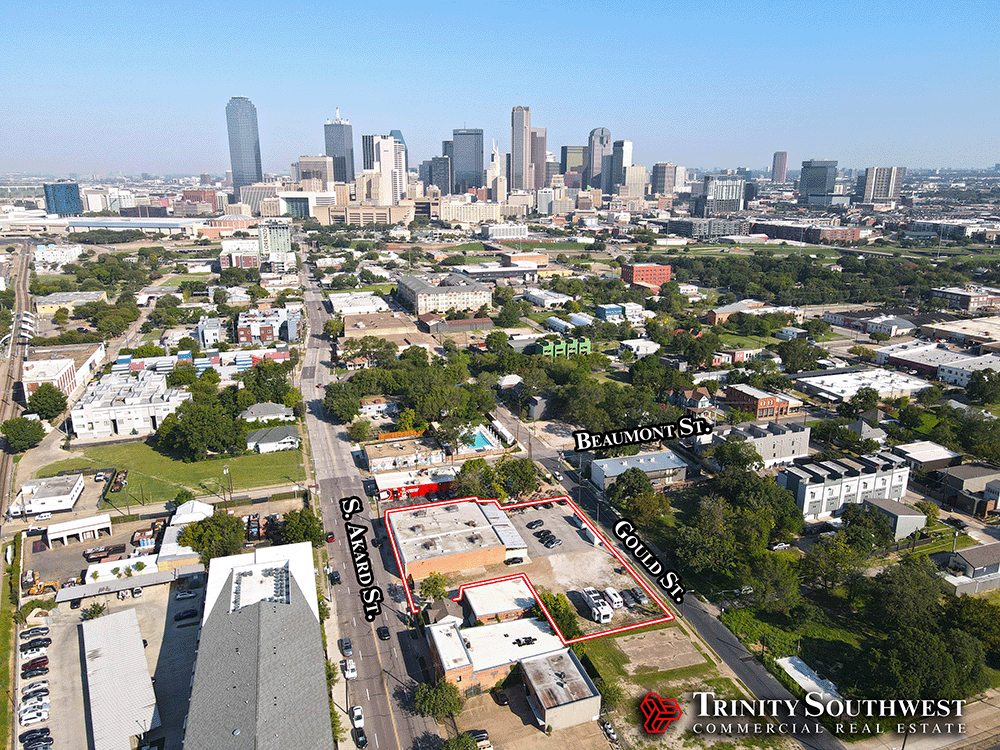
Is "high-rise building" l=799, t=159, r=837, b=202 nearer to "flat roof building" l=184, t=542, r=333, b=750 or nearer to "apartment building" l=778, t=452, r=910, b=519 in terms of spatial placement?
"apartment building" l=778, t=452, r=910, b=519

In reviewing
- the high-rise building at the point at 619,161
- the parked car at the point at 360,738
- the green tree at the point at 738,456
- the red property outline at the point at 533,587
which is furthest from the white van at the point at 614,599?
the high-rise building at the point at 619,161

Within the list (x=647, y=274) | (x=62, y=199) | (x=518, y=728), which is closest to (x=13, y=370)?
(x=518, y=728)

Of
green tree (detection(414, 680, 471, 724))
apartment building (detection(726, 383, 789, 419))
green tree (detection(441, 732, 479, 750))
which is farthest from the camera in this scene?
apartment building (detection(726, 383, 789, 419))

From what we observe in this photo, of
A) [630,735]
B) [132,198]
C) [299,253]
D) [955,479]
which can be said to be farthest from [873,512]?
[132,198]

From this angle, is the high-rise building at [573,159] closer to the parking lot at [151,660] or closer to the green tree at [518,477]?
the green tree at [518,477]

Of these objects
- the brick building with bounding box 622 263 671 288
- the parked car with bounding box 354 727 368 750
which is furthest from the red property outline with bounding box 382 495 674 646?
the brick building with bounding box 622 263 671 288
